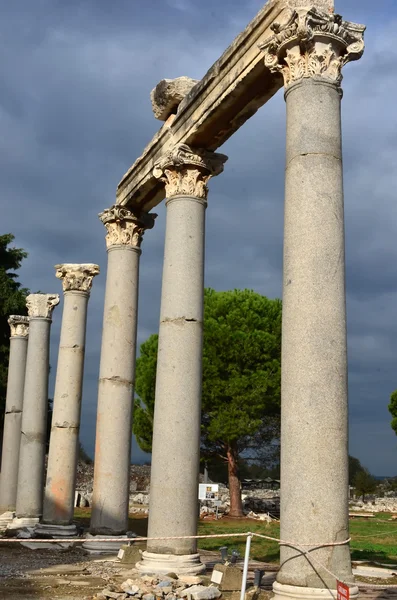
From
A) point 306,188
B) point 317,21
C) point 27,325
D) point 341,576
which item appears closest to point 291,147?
point 306,188

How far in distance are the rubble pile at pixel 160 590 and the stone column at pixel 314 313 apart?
2.38m

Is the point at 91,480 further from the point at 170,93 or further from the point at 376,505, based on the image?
the point at 170,93

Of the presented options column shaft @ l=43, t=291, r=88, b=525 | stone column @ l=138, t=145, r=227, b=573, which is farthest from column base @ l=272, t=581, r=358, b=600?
column shaft @ l=43, t=291, r=88, b=525

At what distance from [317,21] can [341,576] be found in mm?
7549

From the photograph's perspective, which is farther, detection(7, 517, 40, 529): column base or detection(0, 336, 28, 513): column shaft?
detection(0, 336, 28, 513): column shaft

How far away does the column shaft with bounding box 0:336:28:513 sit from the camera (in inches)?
997

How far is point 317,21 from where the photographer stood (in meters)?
9.88

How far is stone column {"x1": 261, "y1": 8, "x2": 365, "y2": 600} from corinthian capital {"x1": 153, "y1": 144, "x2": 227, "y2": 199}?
405 cm

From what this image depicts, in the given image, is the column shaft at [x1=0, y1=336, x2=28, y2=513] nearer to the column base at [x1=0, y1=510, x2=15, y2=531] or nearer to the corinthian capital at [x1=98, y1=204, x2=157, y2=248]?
the column base at [x1=0, y1=510, x2=15, y2=531]

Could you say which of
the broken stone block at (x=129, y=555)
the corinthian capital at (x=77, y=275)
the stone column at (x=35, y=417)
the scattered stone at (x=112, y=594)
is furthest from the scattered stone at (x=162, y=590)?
the stone column at (x=35, y=417)

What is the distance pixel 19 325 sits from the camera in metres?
26.4

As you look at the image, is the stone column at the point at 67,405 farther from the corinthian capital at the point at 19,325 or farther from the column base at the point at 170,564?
the column base at the point at 170,564

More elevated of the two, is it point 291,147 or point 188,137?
point 188,137

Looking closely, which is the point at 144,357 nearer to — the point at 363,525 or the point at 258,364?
the point at 258,364
